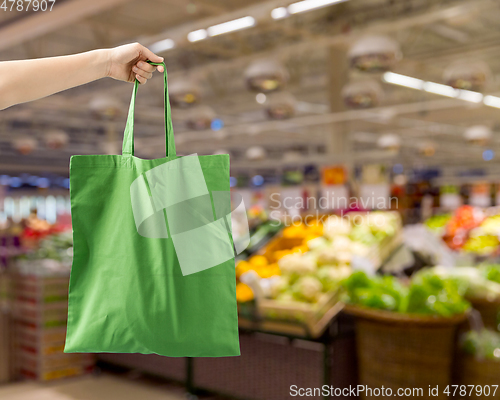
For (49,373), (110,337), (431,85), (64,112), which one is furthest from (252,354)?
(64,112)

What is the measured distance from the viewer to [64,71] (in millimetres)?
1078

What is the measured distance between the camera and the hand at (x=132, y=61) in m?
1.10

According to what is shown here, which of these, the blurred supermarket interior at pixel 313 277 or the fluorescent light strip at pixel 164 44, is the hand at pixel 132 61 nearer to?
the blurred supermarket interior at pixel 313 277

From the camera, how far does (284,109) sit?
22.2 feet

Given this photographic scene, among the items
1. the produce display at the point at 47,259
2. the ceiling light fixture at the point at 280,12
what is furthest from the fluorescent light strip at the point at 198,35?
the produce display at the point at 47,259

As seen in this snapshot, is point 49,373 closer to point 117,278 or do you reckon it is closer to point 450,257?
point 450,257

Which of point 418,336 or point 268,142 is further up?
point 268,142

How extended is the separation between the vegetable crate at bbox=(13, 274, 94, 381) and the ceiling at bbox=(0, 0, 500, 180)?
2.32 metres

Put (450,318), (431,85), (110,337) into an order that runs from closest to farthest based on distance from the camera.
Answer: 1. (110,337)
2. (450,318)
3. (431,85)

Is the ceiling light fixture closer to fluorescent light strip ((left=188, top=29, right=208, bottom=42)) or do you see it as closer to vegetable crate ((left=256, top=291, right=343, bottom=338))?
fluorescent light strip ((left=188, top=29, right=208, bottom=42))

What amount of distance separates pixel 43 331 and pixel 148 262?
4.01 meters

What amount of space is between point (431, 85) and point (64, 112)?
1192cm

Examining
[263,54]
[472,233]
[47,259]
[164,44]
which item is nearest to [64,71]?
[164,44]

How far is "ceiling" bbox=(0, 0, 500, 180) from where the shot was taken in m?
6.23
